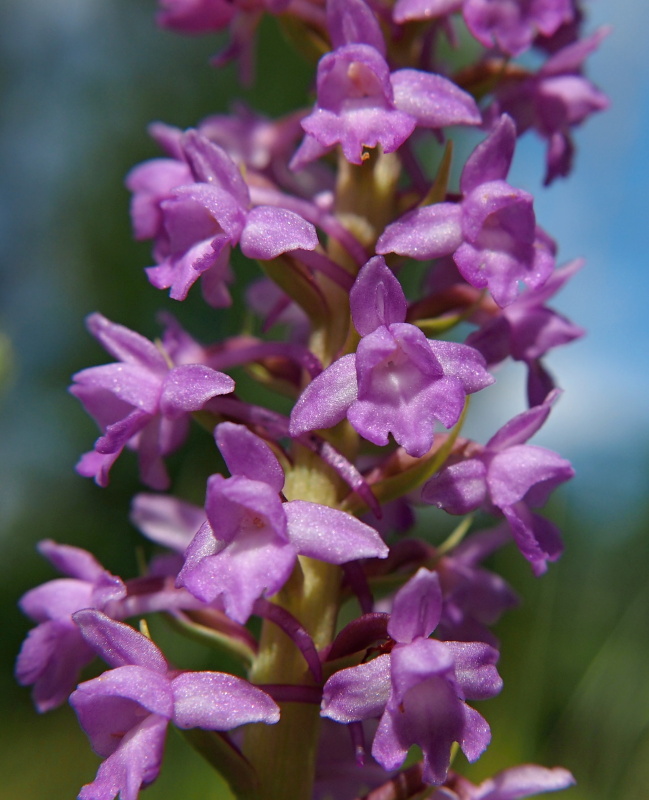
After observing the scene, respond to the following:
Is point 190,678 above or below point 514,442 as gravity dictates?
below

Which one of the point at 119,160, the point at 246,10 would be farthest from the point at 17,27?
the point at 246,10

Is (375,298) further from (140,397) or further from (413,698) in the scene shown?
(413,698)

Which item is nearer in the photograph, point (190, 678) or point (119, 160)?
point (190, 678)

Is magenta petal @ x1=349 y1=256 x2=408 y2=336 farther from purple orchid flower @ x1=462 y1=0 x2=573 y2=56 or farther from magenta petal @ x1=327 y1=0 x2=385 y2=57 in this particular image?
purple orchid flower @ x1=462 y1=0 x2=573 y2=56

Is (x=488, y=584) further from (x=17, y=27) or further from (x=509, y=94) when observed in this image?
(x=17, y=27)

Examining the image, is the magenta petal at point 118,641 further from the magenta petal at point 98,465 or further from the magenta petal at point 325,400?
the magenta petal at point 325,400

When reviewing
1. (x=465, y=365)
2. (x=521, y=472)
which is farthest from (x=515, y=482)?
(x=465, y=365)

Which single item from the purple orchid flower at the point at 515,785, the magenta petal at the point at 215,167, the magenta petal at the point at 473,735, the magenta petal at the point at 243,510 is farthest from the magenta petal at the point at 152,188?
the purple orchid flower at the point at 515,785

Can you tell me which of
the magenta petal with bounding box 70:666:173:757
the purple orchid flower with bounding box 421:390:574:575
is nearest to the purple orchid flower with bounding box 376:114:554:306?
the purple orchid flower with bounding box 421:390:574:575
